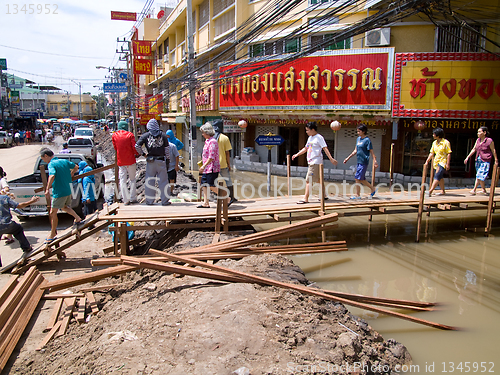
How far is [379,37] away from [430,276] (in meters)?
11.0

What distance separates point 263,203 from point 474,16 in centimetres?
1169

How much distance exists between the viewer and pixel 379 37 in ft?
48.8

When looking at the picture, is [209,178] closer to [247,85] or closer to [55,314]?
[55,314]

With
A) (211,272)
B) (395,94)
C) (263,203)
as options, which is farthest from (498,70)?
(211,272)

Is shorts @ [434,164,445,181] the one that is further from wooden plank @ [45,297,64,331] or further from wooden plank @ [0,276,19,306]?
wooden plank @ [0,276,19,306]

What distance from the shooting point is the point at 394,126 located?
15.3 m

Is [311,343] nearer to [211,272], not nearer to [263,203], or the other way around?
[211,272]

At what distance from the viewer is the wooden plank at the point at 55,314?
537 centimetres

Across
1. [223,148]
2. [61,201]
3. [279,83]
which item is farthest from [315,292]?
[279,83]

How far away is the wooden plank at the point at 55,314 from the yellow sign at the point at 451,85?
522 inches

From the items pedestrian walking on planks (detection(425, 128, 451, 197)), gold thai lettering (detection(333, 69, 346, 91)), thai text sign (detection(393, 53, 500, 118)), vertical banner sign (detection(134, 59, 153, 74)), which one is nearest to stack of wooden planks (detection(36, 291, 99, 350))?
pedestrian walking on planks (detection(425, 128, 451, 197))

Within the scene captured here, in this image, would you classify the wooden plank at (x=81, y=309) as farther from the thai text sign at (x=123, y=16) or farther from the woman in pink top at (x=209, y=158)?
the thai text sign at (x=123, y=16)

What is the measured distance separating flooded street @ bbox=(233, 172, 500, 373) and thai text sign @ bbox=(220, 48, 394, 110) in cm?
606

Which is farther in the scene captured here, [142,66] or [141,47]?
[141,47]
